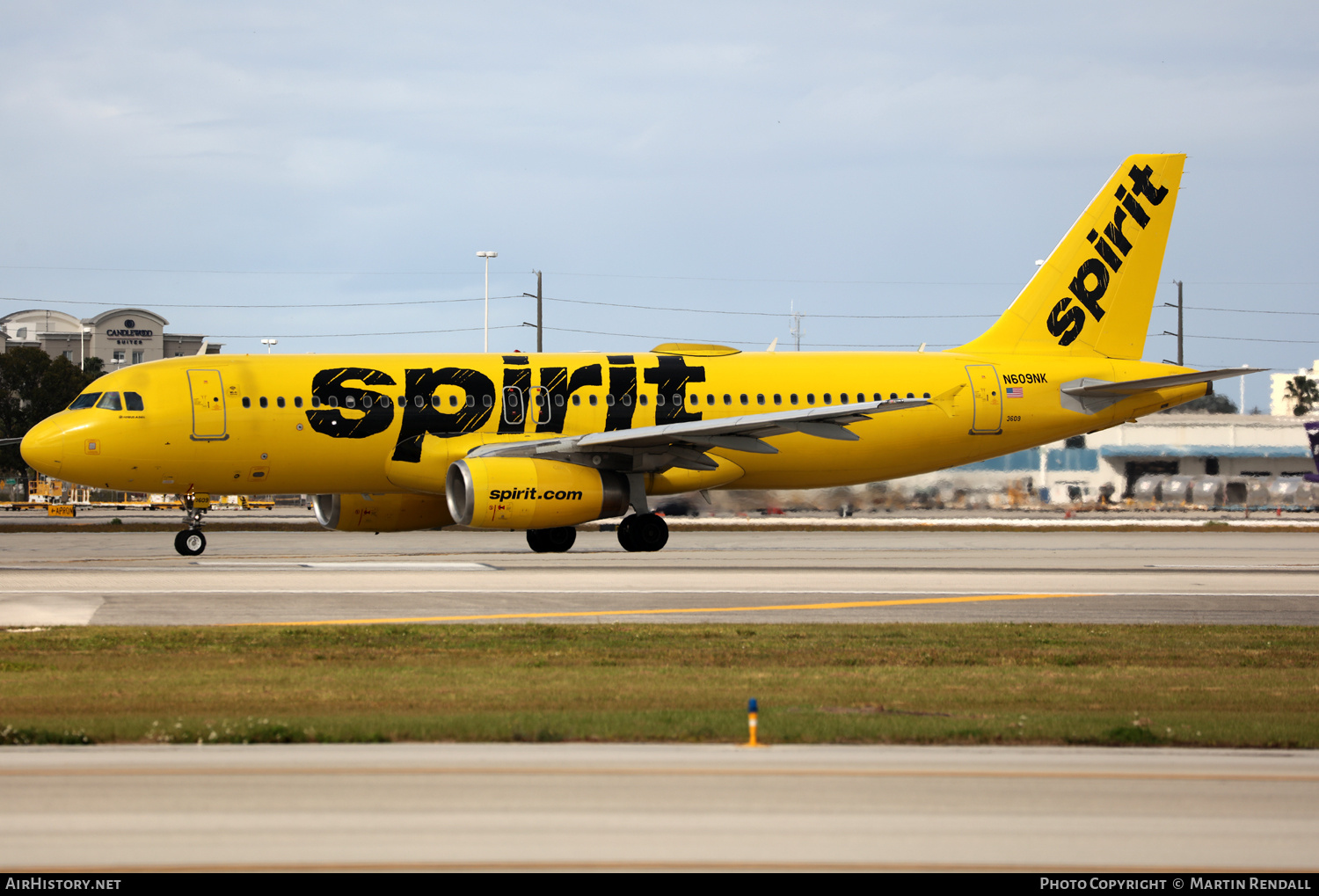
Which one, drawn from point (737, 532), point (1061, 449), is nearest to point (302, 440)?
point (737, 532)

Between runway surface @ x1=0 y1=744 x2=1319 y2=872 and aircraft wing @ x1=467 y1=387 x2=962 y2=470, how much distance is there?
17.5 meters

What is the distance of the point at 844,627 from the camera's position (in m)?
16.1

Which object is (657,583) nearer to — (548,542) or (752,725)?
(548,542)

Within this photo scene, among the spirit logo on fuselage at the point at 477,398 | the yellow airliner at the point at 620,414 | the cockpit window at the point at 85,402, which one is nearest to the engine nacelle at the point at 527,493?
the yellow airliner at the point at 620,414

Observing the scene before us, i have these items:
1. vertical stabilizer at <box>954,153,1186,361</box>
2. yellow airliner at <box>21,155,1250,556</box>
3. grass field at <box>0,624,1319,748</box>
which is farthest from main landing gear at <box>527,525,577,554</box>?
grass field at <box>0,624,1319,748</box>

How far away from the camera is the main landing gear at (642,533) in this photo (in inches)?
1128

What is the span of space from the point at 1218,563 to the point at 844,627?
1476 cm

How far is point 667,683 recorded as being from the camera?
1198cm

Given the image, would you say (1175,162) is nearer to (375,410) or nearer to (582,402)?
(582,402)

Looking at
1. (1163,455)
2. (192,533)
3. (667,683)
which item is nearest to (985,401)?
(192,533)

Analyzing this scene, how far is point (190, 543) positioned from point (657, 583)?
1197cm

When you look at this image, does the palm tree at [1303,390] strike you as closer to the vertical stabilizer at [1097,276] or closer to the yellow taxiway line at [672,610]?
the vertical stabilizer at [1097,276]

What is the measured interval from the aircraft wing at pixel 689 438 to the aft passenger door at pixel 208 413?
5.28 m

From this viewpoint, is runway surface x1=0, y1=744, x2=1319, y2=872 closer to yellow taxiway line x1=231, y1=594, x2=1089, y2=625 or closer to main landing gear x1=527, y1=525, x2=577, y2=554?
yellow taxiway line x1=231, y1=594, x2=1089, y2=625
